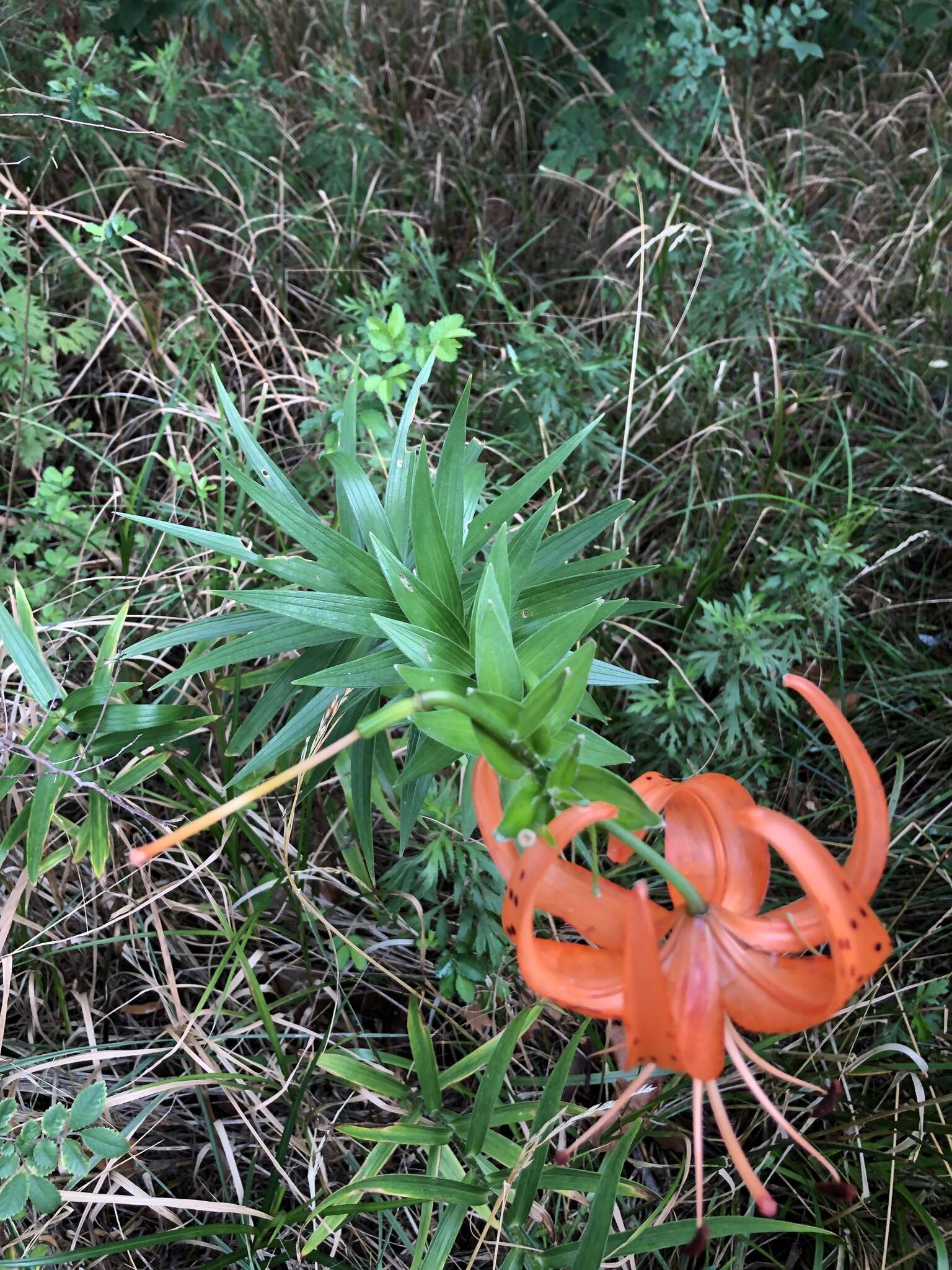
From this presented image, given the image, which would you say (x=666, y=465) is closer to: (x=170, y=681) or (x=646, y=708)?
(x=646, y=708)

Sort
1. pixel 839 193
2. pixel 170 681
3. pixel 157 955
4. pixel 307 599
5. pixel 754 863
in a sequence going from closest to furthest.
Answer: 1. pixel 754 863
2. pixel 307 599
3. pixel 170 681
4. pixel 157 955
5. pixel 839 193

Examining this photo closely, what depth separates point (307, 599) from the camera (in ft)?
2.91

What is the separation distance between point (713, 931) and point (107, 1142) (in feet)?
2.38

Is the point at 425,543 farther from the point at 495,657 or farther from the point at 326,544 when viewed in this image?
the point at 495,657

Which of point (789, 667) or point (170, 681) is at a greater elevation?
point (170, 681)

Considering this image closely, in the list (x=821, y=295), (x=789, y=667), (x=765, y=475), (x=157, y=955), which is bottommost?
(x=157, y=955)

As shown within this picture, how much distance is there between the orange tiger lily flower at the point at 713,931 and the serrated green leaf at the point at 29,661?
0.64 m

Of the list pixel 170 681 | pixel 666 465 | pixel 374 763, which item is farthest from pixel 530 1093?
pixel 666 465

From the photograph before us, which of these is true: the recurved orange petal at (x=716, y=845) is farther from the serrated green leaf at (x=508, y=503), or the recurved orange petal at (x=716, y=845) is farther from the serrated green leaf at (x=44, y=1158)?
the serrated green leaf at (x=44, y=1158)

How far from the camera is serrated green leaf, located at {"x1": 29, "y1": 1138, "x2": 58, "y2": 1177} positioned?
1.00m

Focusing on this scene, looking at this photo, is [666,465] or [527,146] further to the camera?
[527,146]

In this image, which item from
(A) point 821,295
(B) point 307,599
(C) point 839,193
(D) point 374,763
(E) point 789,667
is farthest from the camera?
(C) point 839,193

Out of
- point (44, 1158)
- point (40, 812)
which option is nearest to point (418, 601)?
point (40, 812)

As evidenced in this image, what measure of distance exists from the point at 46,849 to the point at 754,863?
109 cm
